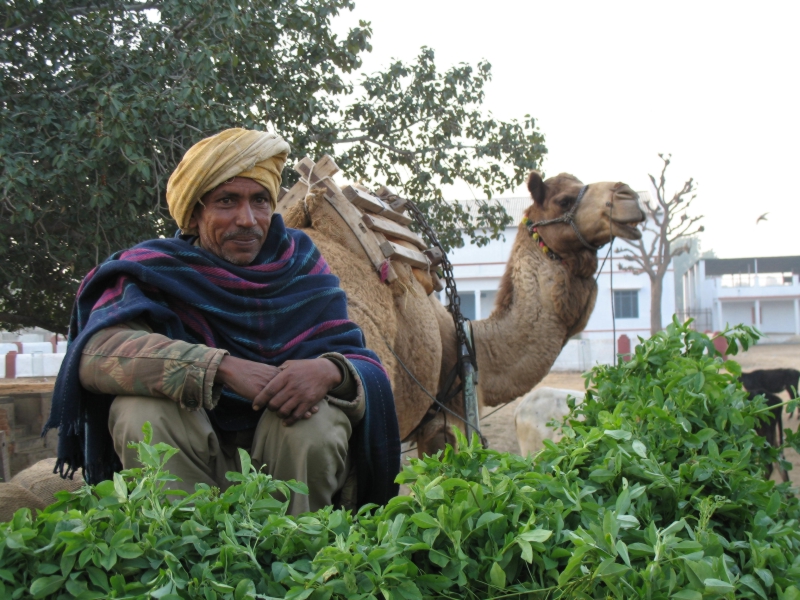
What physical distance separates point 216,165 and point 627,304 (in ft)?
122

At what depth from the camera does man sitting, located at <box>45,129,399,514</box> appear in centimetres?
224

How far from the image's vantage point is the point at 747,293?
46.3m

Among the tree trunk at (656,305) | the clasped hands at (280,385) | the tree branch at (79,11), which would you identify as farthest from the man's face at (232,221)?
the tree trunk at (656,305)

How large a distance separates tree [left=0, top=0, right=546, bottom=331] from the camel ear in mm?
2259

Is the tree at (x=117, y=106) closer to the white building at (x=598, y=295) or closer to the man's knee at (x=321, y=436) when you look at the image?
the man's knee at (x=321, y=436)

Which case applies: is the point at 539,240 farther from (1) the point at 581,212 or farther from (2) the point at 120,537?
(2) the point at 120,537

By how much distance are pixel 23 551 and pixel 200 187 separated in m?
1.57

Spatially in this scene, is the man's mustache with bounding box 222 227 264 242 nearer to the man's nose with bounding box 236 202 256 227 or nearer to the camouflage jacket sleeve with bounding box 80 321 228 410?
the man's nose with bounding box 236 202 256 227

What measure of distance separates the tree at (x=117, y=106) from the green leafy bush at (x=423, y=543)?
159 inches

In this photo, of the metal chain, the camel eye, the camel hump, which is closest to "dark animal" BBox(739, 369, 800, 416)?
the camel eye

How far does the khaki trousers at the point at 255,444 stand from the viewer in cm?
221

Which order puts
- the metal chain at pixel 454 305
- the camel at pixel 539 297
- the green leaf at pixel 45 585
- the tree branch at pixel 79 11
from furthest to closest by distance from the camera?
the tree branch at pixel 79 11, the camel at pixel 539 297, the metal chain at pixel 454 305, the green leaf at pixel 45 585

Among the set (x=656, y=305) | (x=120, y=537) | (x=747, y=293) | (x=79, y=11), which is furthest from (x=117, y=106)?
(x=747, y=293)

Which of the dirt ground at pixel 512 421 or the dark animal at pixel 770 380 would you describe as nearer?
the dark animal at pixel 770 380
